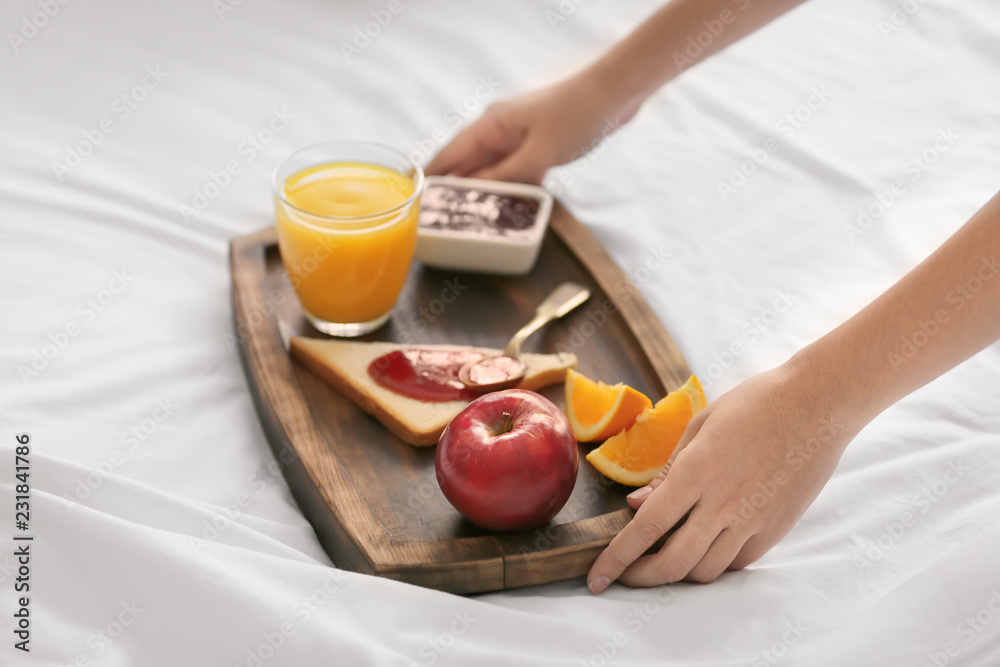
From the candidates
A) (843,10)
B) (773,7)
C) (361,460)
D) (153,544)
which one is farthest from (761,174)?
(153,544)

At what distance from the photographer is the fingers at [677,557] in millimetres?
953

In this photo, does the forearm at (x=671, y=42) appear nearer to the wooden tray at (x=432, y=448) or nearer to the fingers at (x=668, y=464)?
the wooden tray at (x=432, y=448)

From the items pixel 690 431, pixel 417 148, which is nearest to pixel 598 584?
pixel 690 431

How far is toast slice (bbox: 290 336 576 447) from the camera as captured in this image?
113cm

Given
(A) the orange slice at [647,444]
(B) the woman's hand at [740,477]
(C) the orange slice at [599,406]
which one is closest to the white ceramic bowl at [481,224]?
(C) the orange slice at [599,406]

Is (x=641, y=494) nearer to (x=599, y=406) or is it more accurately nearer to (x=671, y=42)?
(x=599, y=406)

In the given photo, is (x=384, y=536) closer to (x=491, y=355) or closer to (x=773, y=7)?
(x=491, y=355)

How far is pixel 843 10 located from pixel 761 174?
0.65 meters

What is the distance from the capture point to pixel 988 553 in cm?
95

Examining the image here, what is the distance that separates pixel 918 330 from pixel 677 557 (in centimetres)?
34

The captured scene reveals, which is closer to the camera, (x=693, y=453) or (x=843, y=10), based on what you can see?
(x=693, y=453)

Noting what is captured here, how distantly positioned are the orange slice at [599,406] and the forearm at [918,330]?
8.5 inches

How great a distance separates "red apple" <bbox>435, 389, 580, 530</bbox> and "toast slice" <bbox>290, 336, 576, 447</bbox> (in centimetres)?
11

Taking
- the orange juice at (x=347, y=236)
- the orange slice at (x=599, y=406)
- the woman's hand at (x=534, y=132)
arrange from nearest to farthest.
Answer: the orange slice at (x=599, y=406), the orange juice at (x=347, y=236), the woman's hand at (x=534, y=132)
